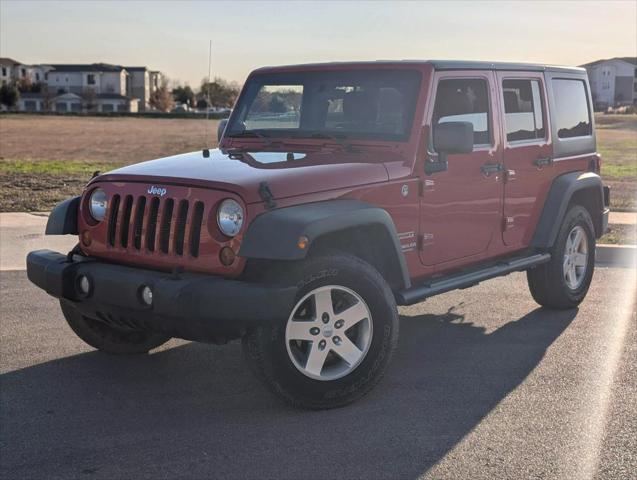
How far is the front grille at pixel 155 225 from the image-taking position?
16.2 ft

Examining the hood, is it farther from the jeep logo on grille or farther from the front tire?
the front tire

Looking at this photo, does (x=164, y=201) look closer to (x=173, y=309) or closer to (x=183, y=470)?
(x=173, y=309)

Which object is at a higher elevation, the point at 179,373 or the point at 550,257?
the point at 550,257

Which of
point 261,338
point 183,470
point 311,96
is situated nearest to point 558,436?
point 261,338

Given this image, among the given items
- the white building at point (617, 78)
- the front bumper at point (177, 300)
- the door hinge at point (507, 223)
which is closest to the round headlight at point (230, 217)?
the front bumper at point (177, 300)

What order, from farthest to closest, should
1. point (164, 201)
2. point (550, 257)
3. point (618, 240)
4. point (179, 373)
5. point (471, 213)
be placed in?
point (618, 240)
point (550, 257)
point (471, 213)
point (179, 373)
point (164, 201)

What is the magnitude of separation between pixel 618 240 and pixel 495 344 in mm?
4715

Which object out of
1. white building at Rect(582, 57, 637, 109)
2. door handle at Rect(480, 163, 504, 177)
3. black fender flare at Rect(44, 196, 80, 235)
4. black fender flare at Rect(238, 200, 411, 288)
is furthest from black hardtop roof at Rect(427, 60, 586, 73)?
white building at Rect(582, 57, 637, 109)

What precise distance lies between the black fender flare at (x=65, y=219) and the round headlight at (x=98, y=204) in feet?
0.87

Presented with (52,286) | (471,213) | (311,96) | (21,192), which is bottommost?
(21,192)

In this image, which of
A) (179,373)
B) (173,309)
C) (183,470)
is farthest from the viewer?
(179,373)

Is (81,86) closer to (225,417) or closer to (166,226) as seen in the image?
(166,226)

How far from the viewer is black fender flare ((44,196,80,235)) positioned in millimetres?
5699

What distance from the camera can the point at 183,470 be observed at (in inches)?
167
